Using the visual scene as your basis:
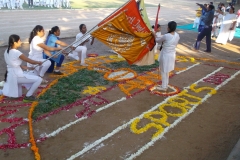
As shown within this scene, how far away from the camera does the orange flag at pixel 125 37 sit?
6832 millimetres

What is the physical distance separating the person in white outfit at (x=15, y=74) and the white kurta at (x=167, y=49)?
3244 mm

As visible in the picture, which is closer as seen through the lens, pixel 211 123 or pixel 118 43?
pixel 211 123

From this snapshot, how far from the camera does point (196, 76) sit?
8719 millimetres

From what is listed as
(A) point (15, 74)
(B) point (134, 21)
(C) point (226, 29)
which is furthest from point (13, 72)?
(C) point (226, 29)

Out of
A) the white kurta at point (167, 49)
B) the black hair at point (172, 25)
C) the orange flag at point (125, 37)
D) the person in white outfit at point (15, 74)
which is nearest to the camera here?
the person in white outfit at point (15, 74)

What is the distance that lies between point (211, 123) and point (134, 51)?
2.91m

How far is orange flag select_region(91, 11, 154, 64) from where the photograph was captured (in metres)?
6.83

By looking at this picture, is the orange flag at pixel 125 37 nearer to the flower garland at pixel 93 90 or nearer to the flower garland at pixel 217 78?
the flower garland at pixel 93 90

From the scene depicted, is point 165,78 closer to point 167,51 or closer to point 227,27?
point 167,51

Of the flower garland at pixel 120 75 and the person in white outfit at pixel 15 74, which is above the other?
the person in white outfit at pixel 15 74

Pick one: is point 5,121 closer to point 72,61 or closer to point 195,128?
point 195,128

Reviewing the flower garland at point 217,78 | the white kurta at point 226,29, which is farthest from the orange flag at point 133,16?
the white kurta at point 226,29

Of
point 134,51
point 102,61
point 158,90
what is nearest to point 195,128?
point 158,90

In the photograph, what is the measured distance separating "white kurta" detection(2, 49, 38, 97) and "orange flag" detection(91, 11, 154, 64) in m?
2.01
